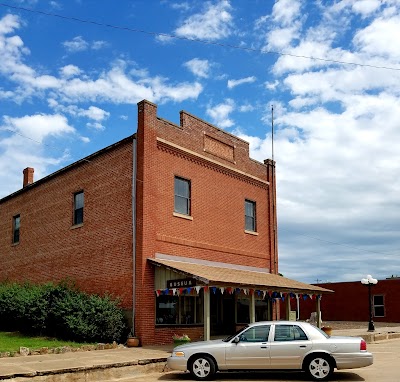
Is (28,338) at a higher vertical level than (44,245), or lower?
lower

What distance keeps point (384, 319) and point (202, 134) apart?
25549mm

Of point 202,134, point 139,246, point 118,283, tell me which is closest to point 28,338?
point 118,283

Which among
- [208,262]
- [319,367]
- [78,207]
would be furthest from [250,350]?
[78,207]

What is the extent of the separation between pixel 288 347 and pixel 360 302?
32.4 m

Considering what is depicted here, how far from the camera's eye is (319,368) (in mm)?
12453

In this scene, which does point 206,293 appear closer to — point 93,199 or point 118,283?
point 118,283

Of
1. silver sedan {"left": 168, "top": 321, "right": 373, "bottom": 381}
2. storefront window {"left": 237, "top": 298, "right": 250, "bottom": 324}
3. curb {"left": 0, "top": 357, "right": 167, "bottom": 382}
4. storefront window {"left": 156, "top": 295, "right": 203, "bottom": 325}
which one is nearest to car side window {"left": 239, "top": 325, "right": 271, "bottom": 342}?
silver sedan {"left": 168, "top": 321, "right": 373, "bottom": 381}

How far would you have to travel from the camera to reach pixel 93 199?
23328mm

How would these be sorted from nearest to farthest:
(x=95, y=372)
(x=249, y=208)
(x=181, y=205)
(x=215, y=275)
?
(x=95, y=372) → (x=215, y=275) → (x=181, y=205) → (x=249, y=208)

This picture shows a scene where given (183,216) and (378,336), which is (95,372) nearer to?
(183,216)

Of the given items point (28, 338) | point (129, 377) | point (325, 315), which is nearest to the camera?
point (129, 377)

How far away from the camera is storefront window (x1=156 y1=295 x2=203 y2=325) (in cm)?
2053

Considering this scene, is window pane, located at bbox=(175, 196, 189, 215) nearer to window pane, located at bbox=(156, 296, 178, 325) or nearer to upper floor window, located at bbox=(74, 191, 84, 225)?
window pane, located at bbox=(156, 296, 178, 325)

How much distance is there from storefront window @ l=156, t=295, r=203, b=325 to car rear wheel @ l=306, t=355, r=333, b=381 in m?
8.84
